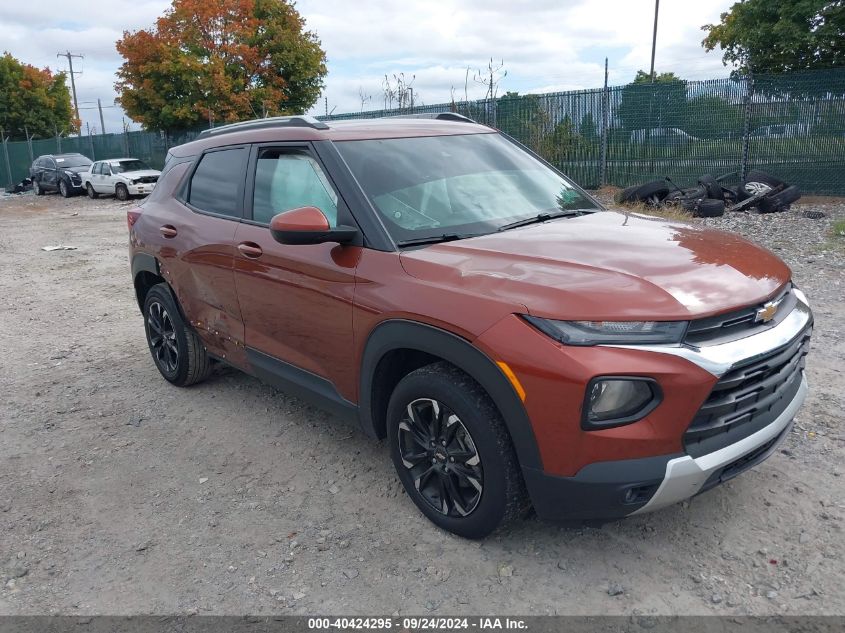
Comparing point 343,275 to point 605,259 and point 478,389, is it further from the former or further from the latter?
point 605,259

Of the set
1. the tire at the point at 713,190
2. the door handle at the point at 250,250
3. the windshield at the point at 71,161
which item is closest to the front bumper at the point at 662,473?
the door handle at the point at 250,250

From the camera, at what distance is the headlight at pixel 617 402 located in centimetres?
245

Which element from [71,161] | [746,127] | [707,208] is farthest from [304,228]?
[71,161]

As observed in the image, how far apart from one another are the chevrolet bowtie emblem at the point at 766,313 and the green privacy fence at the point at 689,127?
1112 centimetres

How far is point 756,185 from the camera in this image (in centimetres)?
1270

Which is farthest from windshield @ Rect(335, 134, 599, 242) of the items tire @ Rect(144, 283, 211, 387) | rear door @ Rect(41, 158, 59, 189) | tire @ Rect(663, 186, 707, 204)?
rear door @ Rect(41, 158, 59, 189)

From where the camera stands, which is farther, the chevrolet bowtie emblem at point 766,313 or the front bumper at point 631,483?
the chevrolet bowtie emblem at point 766,313

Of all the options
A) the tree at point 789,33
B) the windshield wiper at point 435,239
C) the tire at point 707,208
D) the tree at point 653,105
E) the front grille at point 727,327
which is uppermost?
the tree at point 789,33

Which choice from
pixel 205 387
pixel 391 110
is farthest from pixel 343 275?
pixel 391 110

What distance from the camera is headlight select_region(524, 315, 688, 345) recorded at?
8.09 ft

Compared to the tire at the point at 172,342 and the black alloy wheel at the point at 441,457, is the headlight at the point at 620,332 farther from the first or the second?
the tire at the point at 172,342

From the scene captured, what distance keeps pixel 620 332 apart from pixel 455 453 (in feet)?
2.97

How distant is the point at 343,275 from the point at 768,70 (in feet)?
64.2

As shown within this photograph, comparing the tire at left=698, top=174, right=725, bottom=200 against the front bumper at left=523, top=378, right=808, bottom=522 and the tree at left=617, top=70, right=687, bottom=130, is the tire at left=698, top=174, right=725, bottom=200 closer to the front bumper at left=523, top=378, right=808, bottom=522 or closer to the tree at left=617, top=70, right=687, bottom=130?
the tree at left=617, top=70, right=687, bottom=130
